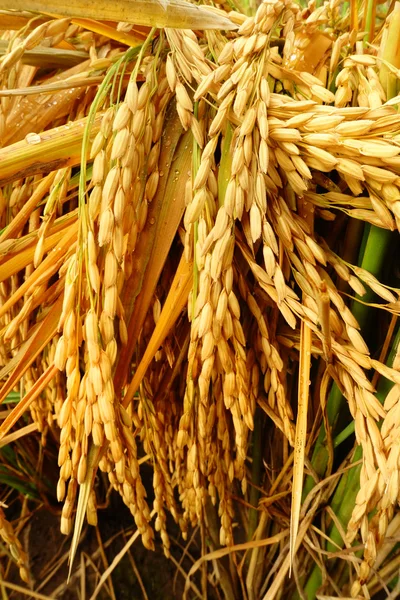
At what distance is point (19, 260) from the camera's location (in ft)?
1.92

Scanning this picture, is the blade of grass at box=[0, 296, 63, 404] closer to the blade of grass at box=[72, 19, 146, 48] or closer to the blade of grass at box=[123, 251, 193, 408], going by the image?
the blade of grass at box=[123, 251, 193, 408]

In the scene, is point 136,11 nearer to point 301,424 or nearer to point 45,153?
point 45,153

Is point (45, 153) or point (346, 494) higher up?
point (45, 153)

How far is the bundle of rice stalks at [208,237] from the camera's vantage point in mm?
465

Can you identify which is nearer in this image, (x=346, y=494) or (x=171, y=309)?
(x=171, y=309)

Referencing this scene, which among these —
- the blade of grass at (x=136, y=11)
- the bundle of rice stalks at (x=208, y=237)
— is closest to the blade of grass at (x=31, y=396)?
the bundle of rice stalks at (x=208, y=237)

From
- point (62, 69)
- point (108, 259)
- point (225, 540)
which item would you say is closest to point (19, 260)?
point (108, 259)

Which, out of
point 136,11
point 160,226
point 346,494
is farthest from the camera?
point 346,494

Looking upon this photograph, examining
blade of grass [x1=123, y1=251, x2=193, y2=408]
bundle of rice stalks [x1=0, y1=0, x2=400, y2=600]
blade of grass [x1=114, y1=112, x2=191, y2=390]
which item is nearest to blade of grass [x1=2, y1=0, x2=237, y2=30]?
bundle of rice stalks [x1=0, y1=0, x2=400, y2=600]

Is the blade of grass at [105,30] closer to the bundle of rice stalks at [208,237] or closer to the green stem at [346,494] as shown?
the bundle of rice stalks at [208,237]

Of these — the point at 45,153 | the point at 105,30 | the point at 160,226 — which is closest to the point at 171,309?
the point at 160,226

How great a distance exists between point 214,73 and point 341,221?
9.3 inches

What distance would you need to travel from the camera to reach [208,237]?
0.47 m

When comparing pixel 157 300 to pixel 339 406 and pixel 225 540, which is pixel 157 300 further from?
pixel 225 540
